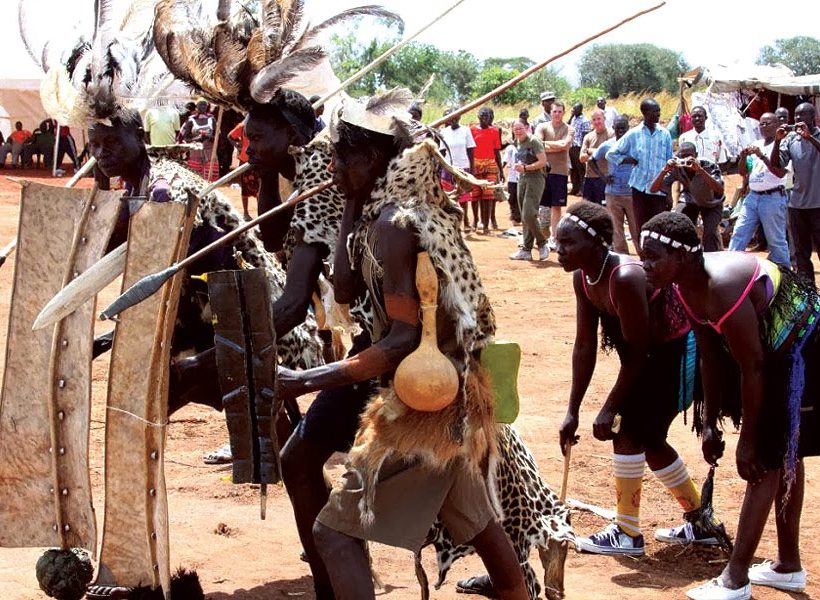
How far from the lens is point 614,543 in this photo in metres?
5.28

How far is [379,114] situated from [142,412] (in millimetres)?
1305

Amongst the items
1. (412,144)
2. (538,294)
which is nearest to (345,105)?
(412,144)

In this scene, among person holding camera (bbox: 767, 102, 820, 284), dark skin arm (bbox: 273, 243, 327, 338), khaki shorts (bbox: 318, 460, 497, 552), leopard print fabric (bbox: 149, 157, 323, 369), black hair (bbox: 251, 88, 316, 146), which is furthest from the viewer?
person holding camera (bbox: 767, 102, 820, 284)

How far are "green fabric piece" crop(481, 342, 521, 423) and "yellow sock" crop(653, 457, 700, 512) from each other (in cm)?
177

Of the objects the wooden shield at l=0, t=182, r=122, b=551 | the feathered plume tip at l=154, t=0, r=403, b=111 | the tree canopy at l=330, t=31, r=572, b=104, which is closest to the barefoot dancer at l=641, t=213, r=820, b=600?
the feathered plume tip at l=154, t=0, r=403, b=111

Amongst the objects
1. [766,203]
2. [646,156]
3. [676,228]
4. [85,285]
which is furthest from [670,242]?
[646,156]

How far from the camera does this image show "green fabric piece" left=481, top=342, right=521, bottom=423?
12.2 feet

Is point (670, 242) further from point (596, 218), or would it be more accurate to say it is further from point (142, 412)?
point (142, 412)

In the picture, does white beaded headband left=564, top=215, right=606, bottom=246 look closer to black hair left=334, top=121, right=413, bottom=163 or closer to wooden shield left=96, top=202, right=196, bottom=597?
black hair left=334, top=121, right=413, bottom=163

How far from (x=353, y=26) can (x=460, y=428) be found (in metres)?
1.75

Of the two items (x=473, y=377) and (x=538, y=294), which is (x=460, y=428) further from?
(x=538, y=294)

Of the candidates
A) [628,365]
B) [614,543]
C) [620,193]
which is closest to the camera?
[628,365]

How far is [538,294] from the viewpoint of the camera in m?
13.0

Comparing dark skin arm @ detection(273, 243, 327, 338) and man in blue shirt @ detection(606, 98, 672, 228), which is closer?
dark skin arm @ detection(273, 243, 327, 338)
